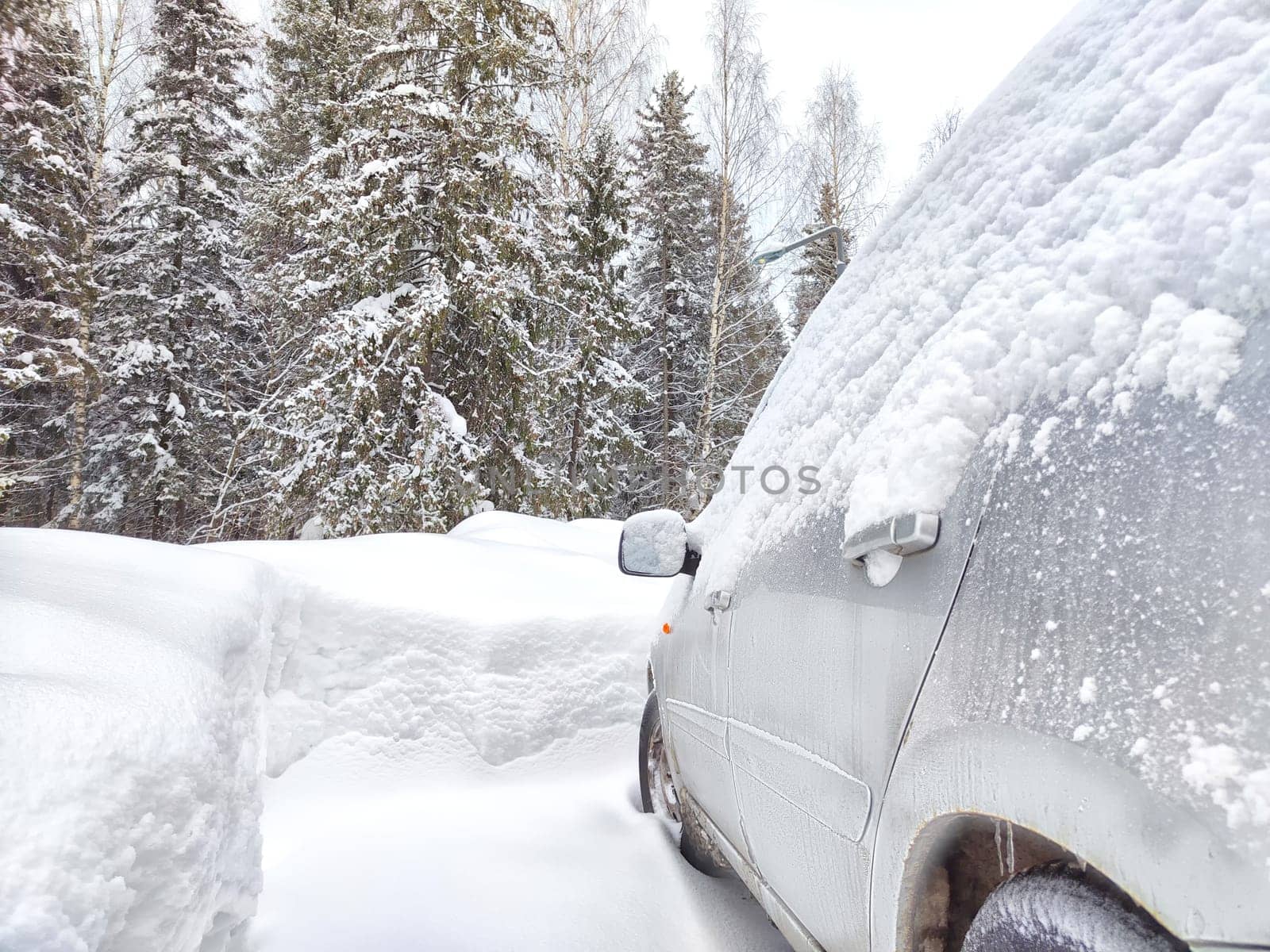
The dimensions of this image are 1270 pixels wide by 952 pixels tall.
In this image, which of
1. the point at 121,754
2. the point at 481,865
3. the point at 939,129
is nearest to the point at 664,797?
the point at 481,865

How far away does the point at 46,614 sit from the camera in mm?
1628

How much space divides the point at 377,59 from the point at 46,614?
973 cm

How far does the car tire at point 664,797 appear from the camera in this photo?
2418 mm

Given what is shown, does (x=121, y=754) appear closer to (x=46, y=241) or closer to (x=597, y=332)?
(x=597, y=332)

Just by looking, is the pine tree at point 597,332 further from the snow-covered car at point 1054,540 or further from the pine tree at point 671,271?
the snow-covered car at point 1054,540

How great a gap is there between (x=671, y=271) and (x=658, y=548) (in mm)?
16051

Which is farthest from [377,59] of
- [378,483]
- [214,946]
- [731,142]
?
[214,946]

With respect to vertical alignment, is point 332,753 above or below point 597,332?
below

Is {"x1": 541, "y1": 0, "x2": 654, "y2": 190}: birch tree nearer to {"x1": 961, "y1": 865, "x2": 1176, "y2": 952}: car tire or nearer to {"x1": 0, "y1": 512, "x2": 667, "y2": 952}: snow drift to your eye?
{"x1": 0, "y1": 512, "x2": 667, "y2": 952}: snow drift

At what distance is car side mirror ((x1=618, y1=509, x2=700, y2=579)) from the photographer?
7.28 feet

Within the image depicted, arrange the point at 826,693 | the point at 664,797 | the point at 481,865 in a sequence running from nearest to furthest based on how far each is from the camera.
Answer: the point at 826,693 < the point at 481,865 < the point at 664,797

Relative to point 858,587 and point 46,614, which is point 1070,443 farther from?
point 46,614

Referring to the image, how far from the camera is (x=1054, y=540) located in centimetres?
80

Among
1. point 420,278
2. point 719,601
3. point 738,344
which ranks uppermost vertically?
point 738,344
